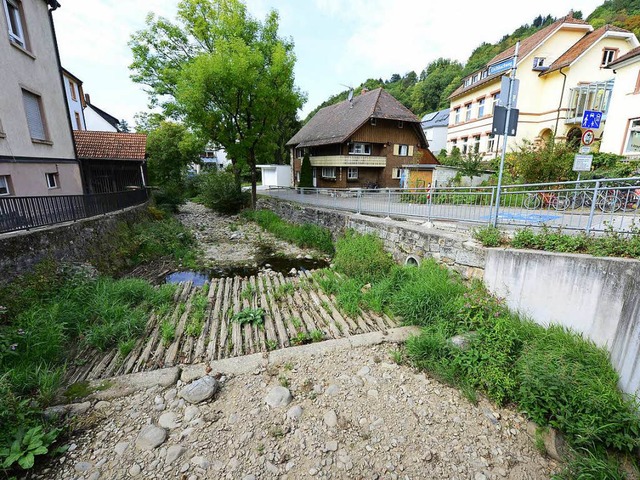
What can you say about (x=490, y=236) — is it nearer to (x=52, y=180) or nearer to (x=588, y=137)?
(x=588, y=137)

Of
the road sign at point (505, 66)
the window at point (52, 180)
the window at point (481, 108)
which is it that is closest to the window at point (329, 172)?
the window at point (481, 108)

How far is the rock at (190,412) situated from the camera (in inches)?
131

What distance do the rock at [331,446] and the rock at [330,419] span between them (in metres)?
0.20

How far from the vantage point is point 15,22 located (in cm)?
Result: 893

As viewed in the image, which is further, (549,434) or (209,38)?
(209,38)

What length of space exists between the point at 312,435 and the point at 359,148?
72.5 ft

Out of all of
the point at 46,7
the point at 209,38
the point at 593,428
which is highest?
the point at 209,38

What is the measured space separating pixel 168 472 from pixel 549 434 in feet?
13.2

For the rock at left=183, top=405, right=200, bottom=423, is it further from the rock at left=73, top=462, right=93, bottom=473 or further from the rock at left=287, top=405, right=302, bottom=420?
the rock at left=287, top=405, right=302, bottom=420

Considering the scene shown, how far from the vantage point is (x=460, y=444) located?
3.05m

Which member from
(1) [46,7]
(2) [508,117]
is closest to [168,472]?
(2) [508,117]

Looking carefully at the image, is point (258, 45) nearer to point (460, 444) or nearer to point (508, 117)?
point (508, 117)

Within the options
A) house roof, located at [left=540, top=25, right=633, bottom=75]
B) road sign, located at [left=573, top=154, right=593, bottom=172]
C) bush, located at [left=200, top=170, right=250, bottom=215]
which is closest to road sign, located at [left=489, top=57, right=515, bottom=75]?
road sign, located at [left=573, top=154, right=593, bottom=172]

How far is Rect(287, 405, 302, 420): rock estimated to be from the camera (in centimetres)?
336
